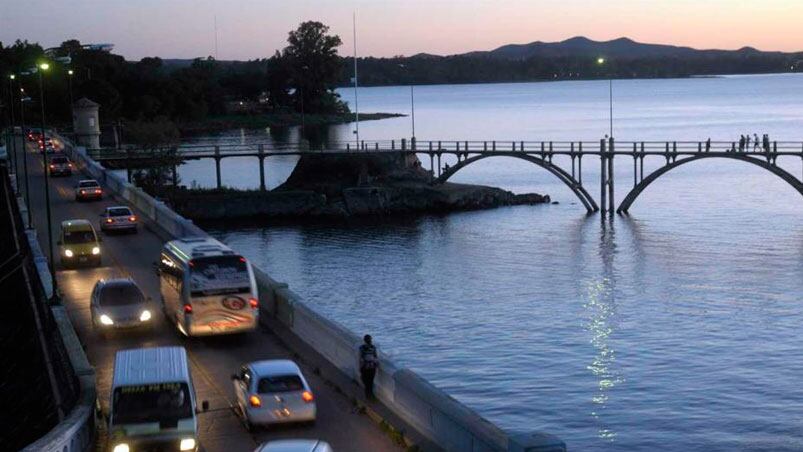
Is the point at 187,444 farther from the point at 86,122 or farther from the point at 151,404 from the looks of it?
the point at 86,122

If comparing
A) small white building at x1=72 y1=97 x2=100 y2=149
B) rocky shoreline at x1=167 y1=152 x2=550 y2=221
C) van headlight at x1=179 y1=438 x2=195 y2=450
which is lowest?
rocky shoreline at x1=167 y1=152 x2=550 y2=221

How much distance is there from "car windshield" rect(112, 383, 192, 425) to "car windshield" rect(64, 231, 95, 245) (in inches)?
896

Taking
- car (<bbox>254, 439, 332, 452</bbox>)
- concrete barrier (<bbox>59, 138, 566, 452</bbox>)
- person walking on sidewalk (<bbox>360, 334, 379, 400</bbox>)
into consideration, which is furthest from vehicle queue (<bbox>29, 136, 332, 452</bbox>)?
concrete barrier (<bbox>59, 138, 566, 452</bbox>)

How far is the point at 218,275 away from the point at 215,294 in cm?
54

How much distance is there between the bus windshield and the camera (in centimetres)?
2820

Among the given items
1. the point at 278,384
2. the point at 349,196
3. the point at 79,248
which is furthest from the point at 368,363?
the point at 349,196

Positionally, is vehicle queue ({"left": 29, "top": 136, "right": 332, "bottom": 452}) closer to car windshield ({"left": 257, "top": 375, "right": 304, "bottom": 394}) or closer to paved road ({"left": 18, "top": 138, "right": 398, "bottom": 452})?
car windshield ({"left": 257, "top": 375, "right": 304, "bottom": 394})

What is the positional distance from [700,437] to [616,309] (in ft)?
62.1

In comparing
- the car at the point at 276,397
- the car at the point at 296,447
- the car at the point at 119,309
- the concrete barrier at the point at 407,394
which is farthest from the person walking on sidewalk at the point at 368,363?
the car at the point at 119,309

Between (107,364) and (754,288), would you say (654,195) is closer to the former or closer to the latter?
(754,288)

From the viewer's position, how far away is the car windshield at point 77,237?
42.1 metres

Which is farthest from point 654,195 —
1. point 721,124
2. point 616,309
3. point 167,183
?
point 721,124

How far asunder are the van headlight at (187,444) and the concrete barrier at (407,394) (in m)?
3.82

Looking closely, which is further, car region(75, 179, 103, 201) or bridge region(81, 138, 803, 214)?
bridge region(81, 138, 803, 214)
